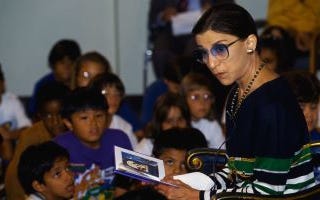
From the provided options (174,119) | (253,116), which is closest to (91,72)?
(174,119)

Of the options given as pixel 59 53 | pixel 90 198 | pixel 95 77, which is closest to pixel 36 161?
pixel 90 198

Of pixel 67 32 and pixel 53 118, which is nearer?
pixel 53 118

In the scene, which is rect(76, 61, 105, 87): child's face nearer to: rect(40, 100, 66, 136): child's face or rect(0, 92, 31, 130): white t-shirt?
rect(40, 100, 66, 136): child's face

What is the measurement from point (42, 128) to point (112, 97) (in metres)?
0.51

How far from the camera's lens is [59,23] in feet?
23.6

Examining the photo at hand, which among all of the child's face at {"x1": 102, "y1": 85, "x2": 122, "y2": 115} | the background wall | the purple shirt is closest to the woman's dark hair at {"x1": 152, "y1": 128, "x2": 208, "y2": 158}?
the purple shirt

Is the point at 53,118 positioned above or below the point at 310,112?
below

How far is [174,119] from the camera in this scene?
462cm

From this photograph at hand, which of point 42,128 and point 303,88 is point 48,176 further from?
point 303,88

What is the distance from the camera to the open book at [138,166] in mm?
2658

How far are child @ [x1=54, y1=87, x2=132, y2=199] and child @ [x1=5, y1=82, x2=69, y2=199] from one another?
41cm

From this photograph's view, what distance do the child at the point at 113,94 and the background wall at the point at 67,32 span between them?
2283 mm

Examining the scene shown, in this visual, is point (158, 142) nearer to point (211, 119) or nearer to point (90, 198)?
point (90, 198)

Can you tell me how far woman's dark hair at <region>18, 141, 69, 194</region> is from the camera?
12.6 ft
